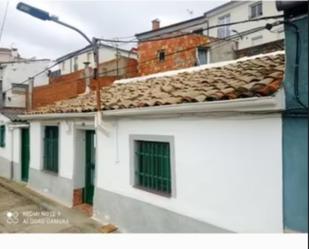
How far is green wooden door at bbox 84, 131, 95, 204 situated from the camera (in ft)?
24.5

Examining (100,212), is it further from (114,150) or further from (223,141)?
(223,141)

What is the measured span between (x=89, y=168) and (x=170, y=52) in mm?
5263

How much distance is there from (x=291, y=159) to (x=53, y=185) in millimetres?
6014

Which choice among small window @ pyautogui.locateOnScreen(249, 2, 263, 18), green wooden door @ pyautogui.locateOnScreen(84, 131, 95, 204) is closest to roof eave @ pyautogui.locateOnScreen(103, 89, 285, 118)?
small window @ pyautogui.locateOnScreen(249, 2, 263, 18)

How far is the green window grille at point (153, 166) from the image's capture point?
209 inches

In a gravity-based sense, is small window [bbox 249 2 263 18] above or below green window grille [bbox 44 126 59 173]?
above

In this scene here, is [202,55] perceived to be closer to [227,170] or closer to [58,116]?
[58,116]

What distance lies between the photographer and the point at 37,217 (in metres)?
5.67

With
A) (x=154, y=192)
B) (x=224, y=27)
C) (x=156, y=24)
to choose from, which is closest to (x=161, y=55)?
(x=224, y=27)

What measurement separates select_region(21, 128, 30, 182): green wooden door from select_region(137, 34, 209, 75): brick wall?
386 centimetres

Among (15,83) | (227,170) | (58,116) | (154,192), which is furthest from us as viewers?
(15,83)

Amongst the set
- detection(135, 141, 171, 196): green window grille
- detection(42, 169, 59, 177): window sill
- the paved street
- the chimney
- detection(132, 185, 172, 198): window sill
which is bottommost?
the paved street

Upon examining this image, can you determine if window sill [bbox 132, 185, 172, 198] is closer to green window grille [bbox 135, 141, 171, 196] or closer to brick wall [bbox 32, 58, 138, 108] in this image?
green window grille [bbox 135, 141, 171, 196]

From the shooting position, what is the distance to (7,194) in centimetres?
905
